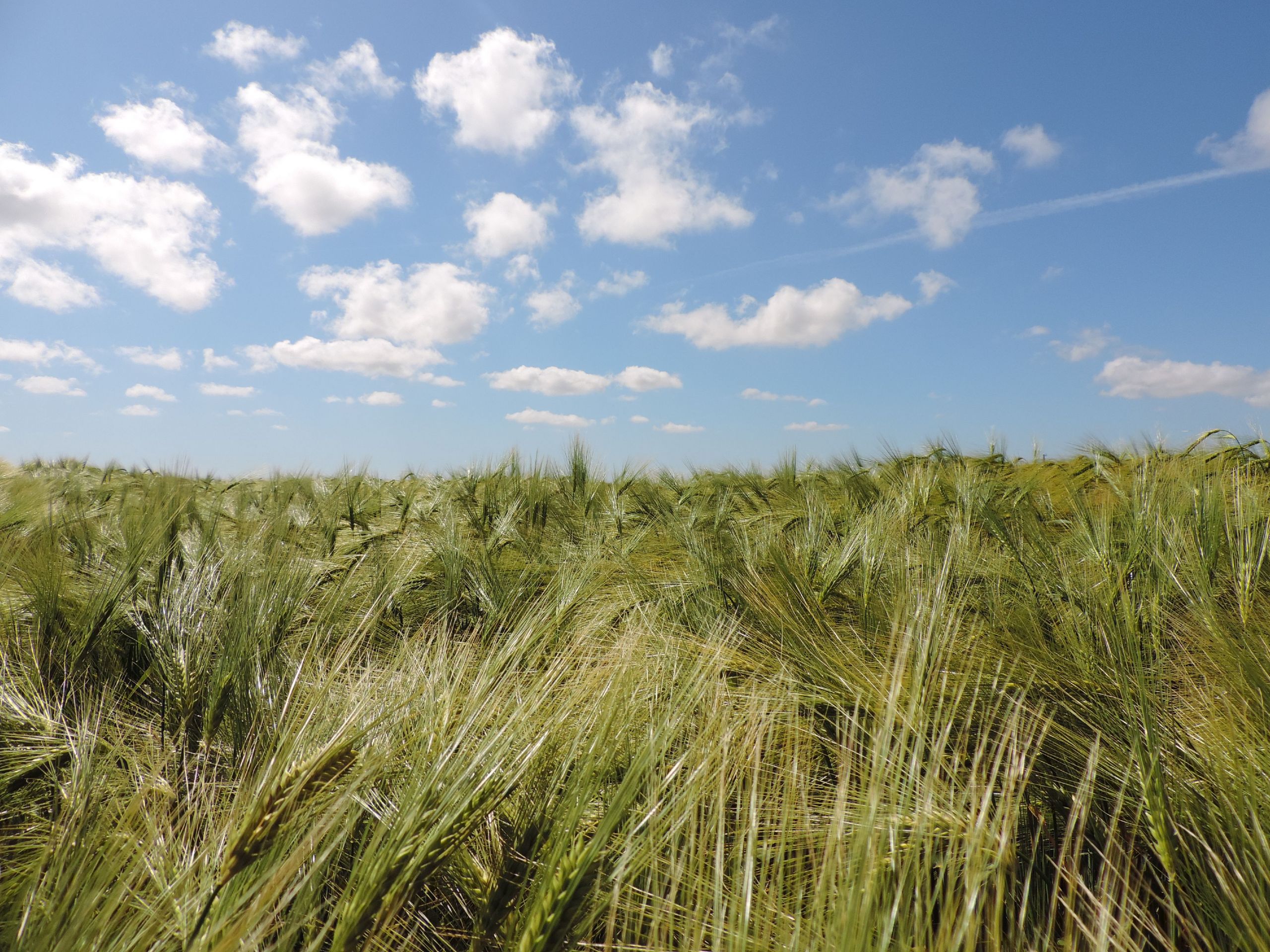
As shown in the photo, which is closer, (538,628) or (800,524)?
(538,628)

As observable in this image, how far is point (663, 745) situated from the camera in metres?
0.88

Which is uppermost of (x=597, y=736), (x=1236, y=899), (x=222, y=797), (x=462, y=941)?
(x=597, y=736)

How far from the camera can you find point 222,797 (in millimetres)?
1081

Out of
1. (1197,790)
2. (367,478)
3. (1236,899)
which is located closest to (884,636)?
(1197,790)

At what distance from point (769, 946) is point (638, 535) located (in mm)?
1860

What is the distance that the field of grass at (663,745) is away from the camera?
702 mm

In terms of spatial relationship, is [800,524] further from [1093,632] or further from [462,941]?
[462,941]

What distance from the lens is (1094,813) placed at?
0.95 m

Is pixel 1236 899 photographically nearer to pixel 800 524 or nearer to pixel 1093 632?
pixel 1093 632

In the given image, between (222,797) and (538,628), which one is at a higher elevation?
(538,628)

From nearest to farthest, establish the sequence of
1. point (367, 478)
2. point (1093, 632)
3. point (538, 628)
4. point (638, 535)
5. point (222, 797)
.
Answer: point (222, 797) → point (1093, 632) → point (538, 628) → point (638, 535) → point (367, 478)

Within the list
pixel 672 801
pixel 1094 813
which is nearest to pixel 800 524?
pixel 1094 813

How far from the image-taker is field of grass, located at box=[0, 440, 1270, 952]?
2.30 ft

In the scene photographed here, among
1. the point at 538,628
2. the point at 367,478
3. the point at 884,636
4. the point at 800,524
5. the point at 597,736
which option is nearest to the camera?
the point at 597,736
